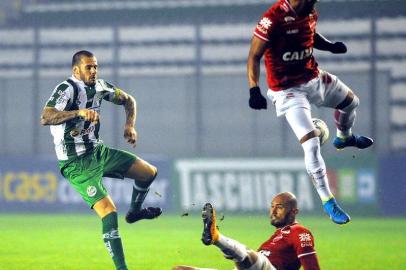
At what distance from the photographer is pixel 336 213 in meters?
9.70

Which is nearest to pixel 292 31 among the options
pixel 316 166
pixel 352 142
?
pixel 316 166

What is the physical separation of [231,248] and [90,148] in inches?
105

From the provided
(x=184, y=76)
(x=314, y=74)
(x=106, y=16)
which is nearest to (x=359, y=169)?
(x=184, y=76)

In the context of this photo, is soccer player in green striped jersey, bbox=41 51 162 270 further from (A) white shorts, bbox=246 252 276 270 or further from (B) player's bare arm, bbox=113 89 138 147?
(A) white shorts, bbox=246 252 276 270

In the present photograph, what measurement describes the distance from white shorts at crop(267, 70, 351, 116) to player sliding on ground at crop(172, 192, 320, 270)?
1.09m

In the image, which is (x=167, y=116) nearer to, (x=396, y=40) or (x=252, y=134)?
(x=252, y=134)

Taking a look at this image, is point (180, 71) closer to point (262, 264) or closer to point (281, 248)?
point (281, 248)

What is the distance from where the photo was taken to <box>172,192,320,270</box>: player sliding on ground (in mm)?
9080

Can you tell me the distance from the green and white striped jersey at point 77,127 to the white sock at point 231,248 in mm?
2592

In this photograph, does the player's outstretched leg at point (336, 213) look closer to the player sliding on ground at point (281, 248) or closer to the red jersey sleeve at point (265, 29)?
the player sliding on ground at point (281, 248)

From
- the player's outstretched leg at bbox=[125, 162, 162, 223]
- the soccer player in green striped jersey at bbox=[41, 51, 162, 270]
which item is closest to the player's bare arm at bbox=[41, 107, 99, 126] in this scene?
the soccer player in green striped jersey at bbox=[41, 51, 162, 270]

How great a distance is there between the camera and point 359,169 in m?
22.3

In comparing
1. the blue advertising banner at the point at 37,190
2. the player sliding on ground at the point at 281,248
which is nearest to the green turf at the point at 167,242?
the blue advertising banner at the point at 37,190

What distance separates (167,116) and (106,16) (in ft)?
11.4
